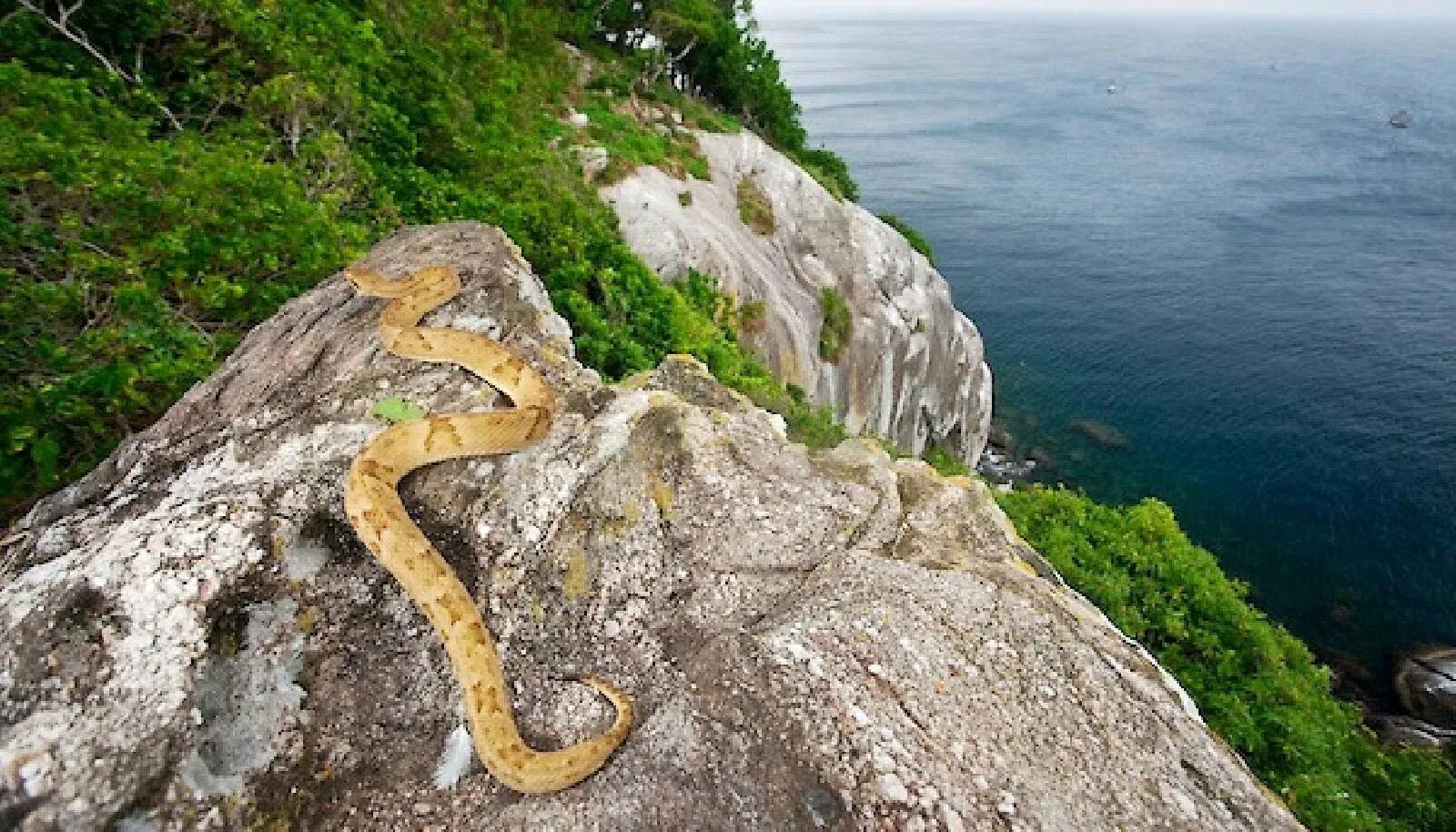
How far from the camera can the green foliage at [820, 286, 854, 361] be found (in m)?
32.5

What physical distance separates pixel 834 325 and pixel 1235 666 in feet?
59.5

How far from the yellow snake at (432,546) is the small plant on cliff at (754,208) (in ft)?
83.8

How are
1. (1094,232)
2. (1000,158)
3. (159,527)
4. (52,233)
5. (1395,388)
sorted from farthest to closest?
(1000,158)
(1094,232)
(1395,388)
(52,233)
(159,527)

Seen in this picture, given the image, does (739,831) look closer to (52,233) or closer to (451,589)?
(451,589)

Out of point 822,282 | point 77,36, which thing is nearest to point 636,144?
point 822,282

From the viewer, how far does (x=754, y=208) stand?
109 feet

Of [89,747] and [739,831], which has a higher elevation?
[89,747]

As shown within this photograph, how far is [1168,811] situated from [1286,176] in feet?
311

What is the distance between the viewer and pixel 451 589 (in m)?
5.66

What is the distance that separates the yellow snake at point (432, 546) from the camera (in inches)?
197

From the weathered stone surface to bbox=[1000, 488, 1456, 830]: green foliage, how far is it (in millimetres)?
8727

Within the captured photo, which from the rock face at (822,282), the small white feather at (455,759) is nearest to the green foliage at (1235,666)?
the rock face at (822,282)

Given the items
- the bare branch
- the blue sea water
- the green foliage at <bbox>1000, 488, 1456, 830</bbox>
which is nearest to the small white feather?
the bare branch

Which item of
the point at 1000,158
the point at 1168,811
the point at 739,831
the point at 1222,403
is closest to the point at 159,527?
the point at 739,831
